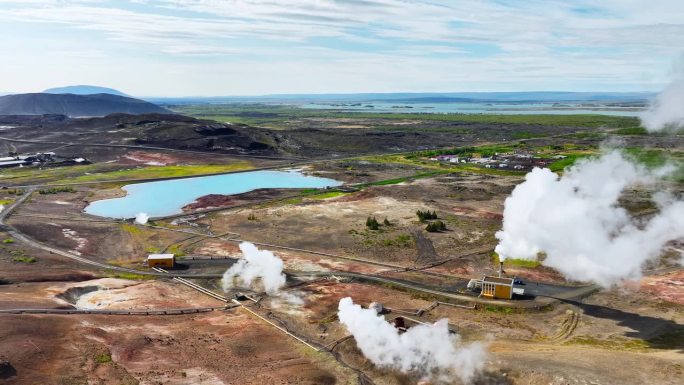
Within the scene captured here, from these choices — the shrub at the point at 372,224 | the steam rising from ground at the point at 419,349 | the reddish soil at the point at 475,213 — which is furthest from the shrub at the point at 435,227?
the steam rising from ground at the point at 419,349

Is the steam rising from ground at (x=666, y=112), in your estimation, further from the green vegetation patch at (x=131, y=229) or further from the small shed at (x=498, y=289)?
the green vegetation patch at (x=131, y=229)

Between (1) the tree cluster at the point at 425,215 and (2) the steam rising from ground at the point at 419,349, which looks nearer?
(2) the steam rising from ground at the point at 419,349

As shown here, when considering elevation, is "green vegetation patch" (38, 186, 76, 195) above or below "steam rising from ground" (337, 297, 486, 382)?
below

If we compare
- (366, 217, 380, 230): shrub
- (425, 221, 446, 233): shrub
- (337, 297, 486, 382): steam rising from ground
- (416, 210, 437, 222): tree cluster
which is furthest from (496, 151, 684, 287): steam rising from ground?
(366, 217, 380, 230): shrub

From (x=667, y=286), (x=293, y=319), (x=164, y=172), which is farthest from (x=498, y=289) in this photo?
(x=164, y=172)

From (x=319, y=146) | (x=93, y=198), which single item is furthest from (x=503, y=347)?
(x=319, y=146)

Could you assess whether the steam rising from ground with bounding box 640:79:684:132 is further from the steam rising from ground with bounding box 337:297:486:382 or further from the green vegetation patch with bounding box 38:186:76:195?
the green vegetation patch with bounding box 38:186:76:195

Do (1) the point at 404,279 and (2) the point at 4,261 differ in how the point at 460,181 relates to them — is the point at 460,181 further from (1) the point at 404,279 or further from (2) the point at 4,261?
(2) the point at 4,261
